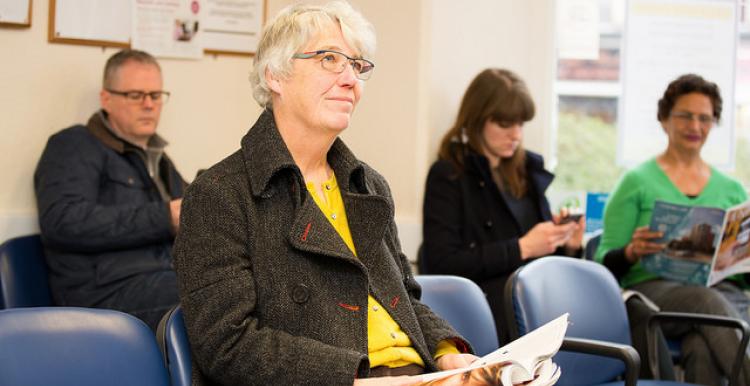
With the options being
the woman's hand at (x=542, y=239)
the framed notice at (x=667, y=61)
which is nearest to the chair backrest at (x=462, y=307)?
the woman's hand at (x=542, y=239)

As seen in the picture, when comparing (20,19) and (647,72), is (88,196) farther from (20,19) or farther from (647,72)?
(647,72)

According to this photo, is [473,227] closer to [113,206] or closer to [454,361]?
[113,206]

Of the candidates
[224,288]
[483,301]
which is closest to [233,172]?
[224,288]

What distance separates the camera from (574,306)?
3.01 m

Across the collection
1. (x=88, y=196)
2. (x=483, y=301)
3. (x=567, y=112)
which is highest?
(x=567, y=112)

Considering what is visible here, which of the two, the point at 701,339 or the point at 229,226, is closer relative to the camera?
the point at 229,226

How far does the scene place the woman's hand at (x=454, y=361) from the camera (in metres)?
2.18

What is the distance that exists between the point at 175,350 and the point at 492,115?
86.7 inches

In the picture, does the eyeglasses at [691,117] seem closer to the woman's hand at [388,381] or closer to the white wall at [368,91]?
the white wall at [368,91]

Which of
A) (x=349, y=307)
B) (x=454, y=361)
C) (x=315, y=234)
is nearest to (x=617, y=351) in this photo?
(x=454, y=361)

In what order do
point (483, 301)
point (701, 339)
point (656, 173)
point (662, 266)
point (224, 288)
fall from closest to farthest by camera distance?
point (224, 288) < point (483, 301) < point (701, 339) < point (662, 266) < point (656, 173)

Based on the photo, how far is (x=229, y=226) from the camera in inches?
76.0

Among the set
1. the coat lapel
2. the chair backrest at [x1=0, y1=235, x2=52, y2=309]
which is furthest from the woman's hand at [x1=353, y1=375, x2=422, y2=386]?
the chair backrest at [x1=0, y1=235, x2=52, y2=309]

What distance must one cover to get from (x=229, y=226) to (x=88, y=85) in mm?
1892
